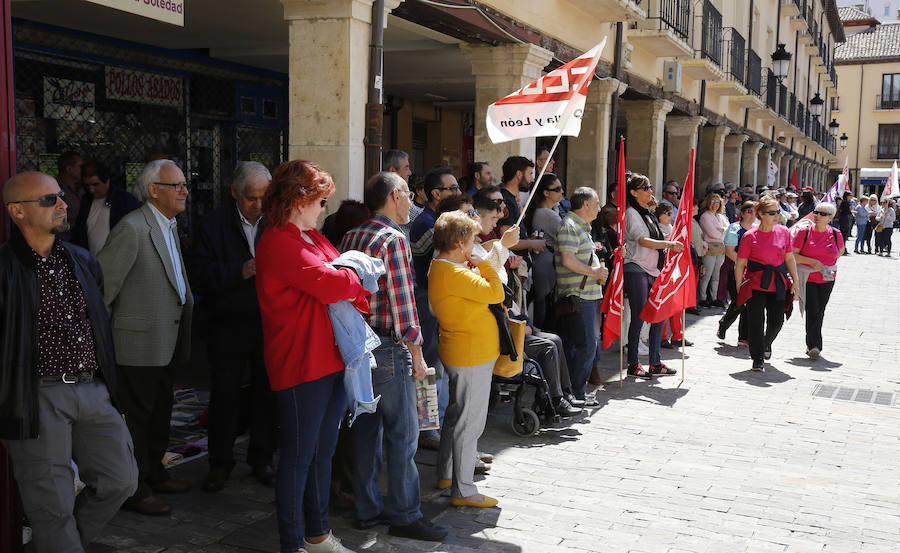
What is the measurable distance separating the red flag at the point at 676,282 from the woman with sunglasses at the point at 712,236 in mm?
4468

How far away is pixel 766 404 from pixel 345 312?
5113 mm

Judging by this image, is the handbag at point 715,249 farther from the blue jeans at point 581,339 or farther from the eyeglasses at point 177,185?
the eyeglasses at point 177,185

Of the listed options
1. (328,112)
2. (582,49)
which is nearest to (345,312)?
(328,112)

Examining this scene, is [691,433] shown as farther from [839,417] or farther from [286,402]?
[286,402]

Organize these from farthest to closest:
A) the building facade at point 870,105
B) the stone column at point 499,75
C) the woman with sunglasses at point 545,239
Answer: the building facade at point 870,105, the stone column at point 499,75, the woman with sunglasses at point 545,239

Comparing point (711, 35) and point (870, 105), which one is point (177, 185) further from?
point (870, 105)

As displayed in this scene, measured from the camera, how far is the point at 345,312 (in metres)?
3.86

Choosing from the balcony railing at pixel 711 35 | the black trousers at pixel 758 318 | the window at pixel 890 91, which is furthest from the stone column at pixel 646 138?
the window at pixel 890 91

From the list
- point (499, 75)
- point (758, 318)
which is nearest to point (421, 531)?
point (758, 318)

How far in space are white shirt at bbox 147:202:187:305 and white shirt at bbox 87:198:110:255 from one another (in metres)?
1.99

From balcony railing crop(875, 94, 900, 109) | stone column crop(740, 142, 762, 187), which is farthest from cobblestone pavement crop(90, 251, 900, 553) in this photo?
balcony railing crop(875, 94, 900, 109)

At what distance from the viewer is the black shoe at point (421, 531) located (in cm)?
443

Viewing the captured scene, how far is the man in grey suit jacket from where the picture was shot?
4.60m

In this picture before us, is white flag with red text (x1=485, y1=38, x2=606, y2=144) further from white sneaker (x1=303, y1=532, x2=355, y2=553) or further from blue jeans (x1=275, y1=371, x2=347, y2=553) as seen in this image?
white sneaker (x1=303, y1=532, x2=355, y2=553)
